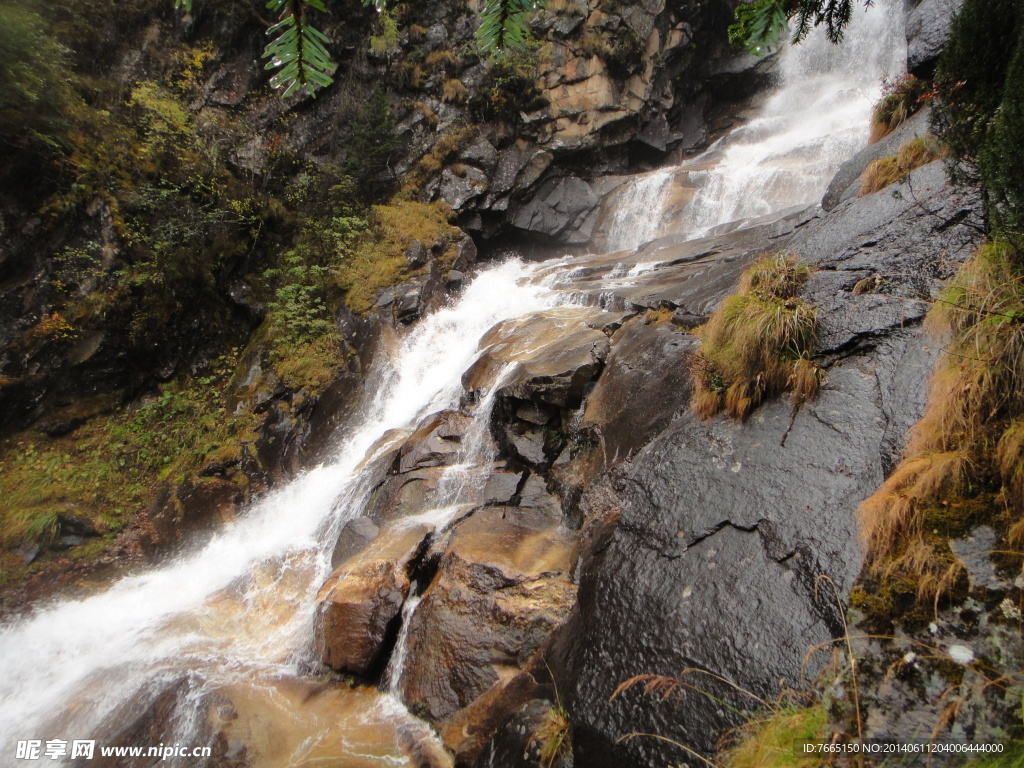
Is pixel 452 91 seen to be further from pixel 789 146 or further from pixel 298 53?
pixel 298 53

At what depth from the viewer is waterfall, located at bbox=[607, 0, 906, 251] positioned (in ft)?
44.6

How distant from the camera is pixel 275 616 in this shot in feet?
20.8

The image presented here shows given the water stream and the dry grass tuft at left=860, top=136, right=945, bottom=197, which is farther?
the dry grass tuft at left=860, top=136, right=945, bottom=197

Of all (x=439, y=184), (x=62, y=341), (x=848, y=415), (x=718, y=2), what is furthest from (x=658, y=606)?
(x=718, y=2)

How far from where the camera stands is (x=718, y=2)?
18734 millimetres

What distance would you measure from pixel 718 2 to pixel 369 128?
48.9ft

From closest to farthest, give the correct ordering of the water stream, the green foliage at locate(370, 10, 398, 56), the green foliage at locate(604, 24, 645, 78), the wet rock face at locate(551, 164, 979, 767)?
the wet rock face at locate(551, 164, 979, 767) → the water stream → the green foliage at locate(370, 10, 398, 56) → the green foliage at locate(604, 24, 645, 78)

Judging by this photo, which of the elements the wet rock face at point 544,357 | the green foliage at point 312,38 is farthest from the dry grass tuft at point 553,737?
the wet rock face at point 544,357

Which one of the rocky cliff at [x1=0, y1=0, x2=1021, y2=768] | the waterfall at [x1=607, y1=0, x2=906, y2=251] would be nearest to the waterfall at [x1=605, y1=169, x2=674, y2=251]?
the waterfall at [x1=607, y1=0, x2=906, y2=251]

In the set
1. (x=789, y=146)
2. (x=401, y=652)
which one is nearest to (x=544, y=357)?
(x=401, y=652)

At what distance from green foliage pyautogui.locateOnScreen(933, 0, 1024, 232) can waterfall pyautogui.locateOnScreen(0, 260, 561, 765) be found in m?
6.13

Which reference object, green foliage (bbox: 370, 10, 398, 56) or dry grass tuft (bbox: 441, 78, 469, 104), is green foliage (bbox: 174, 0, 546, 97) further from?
green foliage (bbox: 370, 10, 398, 56)

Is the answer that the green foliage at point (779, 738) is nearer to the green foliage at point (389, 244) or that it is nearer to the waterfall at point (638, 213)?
the green foliage at point (389, 244)

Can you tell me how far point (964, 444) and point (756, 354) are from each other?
178 centimetres
